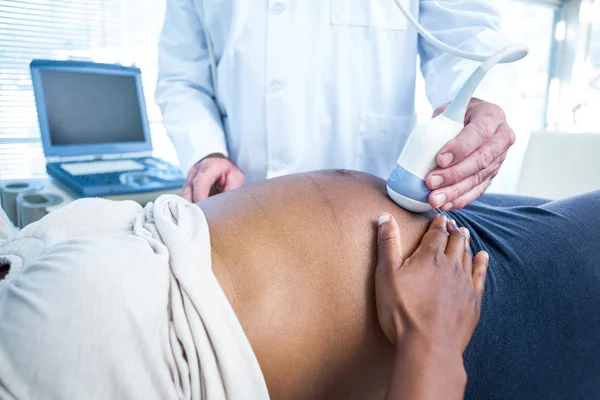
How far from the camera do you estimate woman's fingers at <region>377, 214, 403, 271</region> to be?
0.65 metres

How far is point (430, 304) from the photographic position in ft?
2.02

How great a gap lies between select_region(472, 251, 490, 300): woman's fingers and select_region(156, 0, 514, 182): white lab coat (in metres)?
0.45

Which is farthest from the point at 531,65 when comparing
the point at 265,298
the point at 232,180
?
the point at 265,298

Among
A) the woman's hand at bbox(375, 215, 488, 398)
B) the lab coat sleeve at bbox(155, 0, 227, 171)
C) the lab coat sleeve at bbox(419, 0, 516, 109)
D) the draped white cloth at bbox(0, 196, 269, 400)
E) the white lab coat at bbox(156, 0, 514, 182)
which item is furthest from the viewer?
the lab coat sleeve at bbox(155, 0, 227, 171)

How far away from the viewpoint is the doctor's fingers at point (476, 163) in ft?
2.16

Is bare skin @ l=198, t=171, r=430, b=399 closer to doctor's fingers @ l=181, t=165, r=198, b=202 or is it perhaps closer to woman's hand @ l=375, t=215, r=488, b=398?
woman's hand @ l=375, t=215, r=488, b=398

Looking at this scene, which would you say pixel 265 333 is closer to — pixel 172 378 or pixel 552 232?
pixel 172 378

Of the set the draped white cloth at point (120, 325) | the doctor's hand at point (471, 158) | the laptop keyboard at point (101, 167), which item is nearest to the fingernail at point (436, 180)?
the doctor's hand at point (471, 158)

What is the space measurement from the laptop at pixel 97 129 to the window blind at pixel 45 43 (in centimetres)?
64

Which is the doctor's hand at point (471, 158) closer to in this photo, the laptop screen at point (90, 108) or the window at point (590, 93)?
the laptop screen at point (90, 108)

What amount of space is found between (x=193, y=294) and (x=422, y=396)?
286mm

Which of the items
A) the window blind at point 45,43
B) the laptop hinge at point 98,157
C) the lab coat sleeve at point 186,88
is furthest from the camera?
the window blind at point 45,43

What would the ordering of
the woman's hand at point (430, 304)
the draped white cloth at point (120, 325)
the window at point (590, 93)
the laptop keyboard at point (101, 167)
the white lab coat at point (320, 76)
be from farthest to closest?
the window at point (590, 93) → the laptop keyboard at point (101, 167) → the white lab coat at point (320, 76) → the woman's hand at point (430, 304) → the draped white cloth at point (120, 325)

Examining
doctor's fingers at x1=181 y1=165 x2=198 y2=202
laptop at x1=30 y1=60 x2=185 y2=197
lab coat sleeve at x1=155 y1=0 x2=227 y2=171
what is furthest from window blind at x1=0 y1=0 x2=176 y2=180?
doctor's fingers at x1=181 y1=165 x2=198 y2=202
